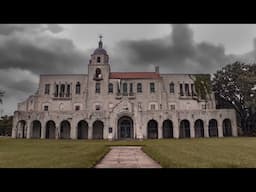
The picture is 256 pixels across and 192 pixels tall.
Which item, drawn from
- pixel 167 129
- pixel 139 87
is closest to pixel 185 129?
pixel 167 129

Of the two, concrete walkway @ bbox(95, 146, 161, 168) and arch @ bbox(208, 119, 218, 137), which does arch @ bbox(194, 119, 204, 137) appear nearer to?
arch @ bbox(208, 119, 218, 137)

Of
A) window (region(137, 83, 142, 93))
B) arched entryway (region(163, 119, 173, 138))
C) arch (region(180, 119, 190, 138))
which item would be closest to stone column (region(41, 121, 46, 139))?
window (region(137, 83, 142, 93))

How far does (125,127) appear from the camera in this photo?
133 feet

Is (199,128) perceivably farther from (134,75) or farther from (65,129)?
(65,129)

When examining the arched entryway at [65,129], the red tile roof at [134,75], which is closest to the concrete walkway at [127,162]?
the arched entryway at [65,129]

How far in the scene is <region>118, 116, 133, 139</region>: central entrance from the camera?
40.1 m

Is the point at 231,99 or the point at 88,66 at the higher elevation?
the point at 88,66

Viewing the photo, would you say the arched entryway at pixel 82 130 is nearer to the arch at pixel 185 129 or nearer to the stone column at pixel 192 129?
the arch at pixel 185 129

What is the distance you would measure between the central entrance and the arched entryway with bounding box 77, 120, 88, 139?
6.13 m
